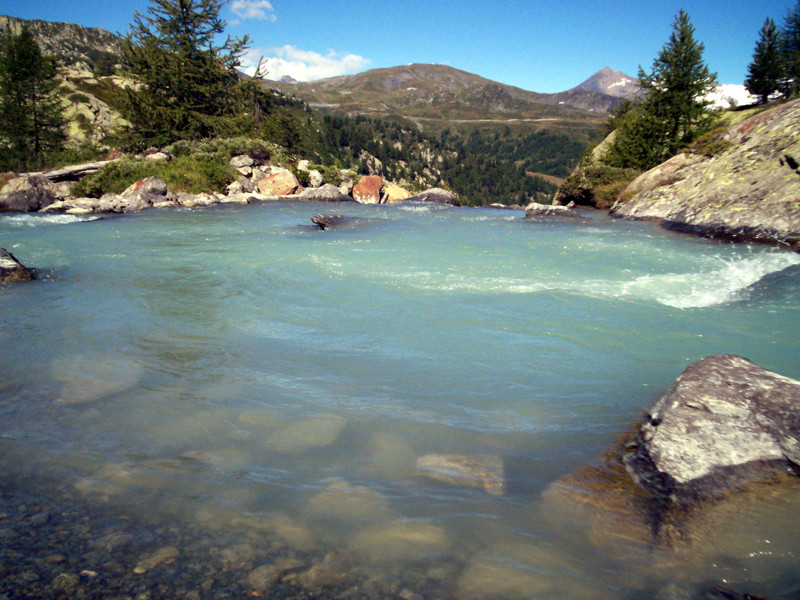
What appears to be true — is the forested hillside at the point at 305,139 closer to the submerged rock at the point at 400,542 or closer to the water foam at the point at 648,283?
the water foam at the point at 648,283

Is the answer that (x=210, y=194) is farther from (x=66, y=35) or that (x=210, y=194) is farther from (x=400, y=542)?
(x=66, y=35)

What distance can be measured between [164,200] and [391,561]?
22996 millimetres

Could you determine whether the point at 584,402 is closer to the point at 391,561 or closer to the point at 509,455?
the point at 509,455

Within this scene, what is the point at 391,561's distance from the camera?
7.13 ft

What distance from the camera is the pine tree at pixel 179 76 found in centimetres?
2981

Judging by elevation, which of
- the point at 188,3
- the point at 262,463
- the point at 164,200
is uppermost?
the point at 188,3

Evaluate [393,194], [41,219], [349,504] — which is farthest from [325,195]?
[349,504]

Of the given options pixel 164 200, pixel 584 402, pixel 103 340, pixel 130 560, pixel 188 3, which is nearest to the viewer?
pixel 130 560

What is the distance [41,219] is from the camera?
Answer: 16359 mm

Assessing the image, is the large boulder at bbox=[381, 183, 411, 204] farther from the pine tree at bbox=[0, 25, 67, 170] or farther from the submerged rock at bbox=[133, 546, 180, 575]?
the submerged rock at bbox=[133, 546, 180, 575]

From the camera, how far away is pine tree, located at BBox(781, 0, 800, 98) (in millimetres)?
35406

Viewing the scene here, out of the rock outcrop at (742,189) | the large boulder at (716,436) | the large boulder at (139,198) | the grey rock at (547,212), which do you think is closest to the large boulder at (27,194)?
the large boulder at (139,198)

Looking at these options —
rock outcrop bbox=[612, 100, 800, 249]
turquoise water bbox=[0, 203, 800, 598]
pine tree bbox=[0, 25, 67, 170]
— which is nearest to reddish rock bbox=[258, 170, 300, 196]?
pine tree bbox=[0, 25, 67, 170]

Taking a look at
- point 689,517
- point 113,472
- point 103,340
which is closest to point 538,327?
point 689,517
